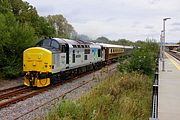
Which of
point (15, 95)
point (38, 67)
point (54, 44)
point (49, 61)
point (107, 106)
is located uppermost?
point (54, 44)

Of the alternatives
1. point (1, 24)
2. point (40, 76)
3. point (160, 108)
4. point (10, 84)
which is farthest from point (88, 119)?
point (1, 24)

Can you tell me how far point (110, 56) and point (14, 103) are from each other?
2971 centimetres

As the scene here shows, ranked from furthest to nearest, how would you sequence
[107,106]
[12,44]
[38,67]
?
[12,44] < [38,67] < [107,106]

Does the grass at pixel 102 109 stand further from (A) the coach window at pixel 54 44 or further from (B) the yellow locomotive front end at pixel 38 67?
(A) the coach window at pixel 54 44

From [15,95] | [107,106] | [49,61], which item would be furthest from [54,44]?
[107,106]

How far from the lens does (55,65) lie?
1911 centimetres

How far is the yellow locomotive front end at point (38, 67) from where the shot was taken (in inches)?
722

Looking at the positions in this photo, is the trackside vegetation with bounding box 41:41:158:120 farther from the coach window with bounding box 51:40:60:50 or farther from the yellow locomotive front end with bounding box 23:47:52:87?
the coach window with bounding box 51:40:60:50

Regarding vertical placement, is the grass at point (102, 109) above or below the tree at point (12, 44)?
below

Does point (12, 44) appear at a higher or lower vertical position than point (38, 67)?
higher

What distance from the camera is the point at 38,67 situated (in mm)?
18547

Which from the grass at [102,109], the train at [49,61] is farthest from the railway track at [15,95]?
the grass at [102,109]

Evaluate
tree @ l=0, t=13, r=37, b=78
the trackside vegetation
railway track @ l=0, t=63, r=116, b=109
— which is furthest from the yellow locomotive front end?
the trackside vegetation

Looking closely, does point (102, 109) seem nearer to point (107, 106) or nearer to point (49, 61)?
point (107, 106)
